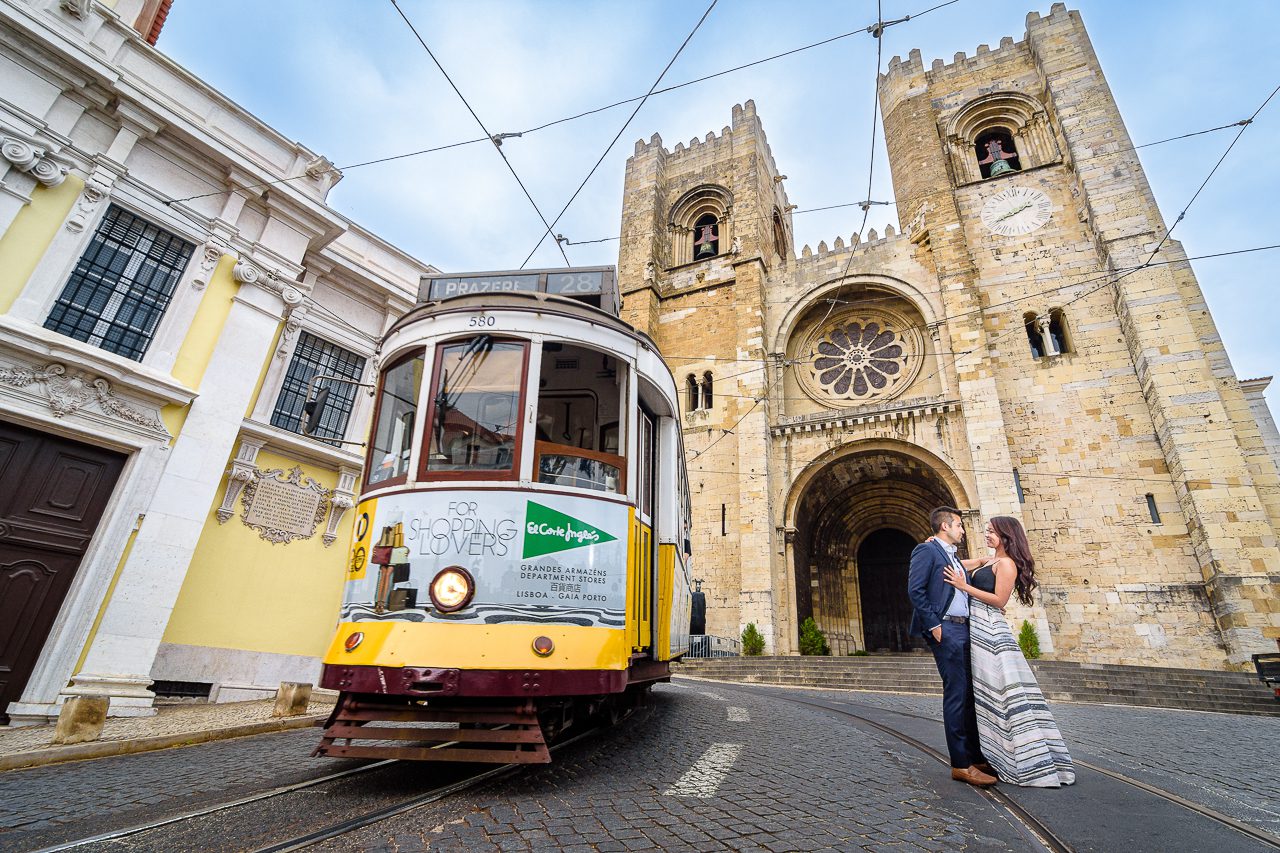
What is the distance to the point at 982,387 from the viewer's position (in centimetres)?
1437

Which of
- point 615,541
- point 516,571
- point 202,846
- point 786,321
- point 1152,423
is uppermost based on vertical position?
point 786,321

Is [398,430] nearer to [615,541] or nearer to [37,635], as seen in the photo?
[615,541]

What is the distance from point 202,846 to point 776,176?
85.7ft

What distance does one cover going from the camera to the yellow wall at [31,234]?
19.0 feet

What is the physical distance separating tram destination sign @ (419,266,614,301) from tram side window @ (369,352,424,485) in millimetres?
817

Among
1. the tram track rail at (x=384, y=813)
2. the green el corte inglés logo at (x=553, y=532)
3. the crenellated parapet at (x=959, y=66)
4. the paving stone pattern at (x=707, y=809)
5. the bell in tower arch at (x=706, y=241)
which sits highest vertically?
the crenellated parapet at (x=959, y=66)

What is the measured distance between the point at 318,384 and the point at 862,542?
1697cm

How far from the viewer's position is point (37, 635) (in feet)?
18.2

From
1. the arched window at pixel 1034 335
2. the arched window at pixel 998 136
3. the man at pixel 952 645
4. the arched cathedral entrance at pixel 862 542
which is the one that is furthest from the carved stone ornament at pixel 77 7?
the arched window at pixel 998 136

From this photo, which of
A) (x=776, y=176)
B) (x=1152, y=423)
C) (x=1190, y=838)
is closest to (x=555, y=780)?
(x=1190, y=838)

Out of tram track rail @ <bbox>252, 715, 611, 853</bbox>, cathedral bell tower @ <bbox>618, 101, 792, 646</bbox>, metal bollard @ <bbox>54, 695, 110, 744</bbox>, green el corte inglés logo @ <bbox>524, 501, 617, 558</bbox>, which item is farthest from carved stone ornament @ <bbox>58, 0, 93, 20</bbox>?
cathedral bell tower @ <bbox>618, 101, 792, 646</bbox>

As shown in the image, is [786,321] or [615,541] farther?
[786,321]

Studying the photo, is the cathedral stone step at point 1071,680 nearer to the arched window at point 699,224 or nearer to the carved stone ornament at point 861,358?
the carved stone ornament at point 861,358

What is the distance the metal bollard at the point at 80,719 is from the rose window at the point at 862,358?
17.3 meters
